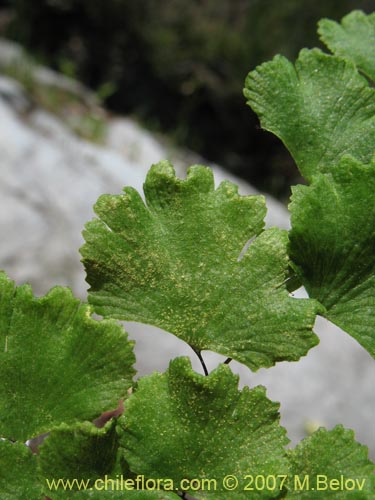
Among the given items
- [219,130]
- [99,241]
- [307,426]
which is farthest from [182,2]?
[99,241]

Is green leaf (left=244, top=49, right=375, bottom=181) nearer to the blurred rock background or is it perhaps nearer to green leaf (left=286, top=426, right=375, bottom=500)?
green leaf (left=286, top=426, right=375, bottom=500)

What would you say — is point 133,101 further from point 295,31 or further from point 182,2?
point 295,31

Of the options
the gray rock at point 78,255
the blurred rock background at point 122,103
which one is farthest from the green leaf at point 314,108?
the blurred rock background at point 122,103

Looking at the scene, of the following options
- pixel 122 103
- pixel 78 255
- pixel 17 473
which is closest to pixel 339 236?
pixel 17 473

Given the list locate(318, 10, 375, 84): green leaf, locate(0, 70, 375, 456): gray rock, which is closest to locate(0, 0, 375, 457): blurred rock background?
locate(0, 70, 375, 456): gray rock

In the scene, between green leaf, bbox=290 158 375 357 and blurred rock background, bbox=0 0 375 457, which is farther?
blurred rock background, bbox=0 0 375 457

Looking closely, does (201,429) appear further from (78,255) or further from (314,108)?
(78,255)
